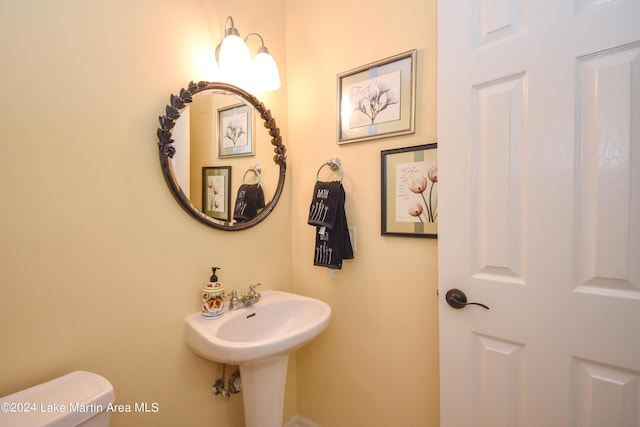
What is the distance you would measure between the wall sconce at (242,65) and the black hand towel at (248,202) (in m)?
0.49

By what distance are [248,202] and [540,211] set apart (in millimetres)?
1155

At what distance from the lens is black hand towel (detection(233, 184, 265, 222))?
4.26ft

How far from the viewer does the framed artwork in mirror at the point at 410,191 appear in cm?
113

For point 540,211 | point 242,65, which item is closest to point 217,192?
point 242,65

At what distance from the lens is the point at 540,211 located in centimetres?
82

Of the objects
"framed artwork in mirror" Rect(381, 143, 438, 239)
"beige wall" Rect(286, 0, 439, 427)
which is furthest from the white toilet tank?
"framed artwork in mirror" Rect(381, 143, 438, 239)

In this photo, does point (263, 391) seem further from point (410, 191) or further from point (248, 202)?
point (410, 191)

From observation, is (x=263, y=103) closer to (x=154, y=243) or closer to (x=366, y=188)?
(x=366, y=188)

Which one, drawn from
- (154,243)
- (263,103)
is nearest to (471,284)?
(154,243)

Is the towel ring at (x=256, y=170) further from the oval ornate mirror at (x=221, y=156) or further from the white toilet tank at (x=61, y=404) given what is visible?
the white toilet tank at (x=61, y=404)

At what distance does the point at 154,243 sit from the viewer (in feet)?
3.29

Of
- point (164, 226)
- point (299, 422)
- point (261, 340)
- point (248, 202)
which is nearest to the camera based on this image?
point (164, 226)

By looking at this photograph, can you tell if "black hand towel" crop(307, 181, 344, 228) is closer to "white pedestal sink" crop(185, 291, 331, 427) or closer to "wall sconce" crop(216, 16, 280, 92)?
"white pedestal sink" crop(185, 291, 331, 427)

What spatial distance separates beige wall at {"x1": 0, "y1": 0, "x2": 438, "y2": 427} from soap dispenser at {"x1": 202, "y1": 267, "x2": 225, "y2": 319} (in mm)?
62
